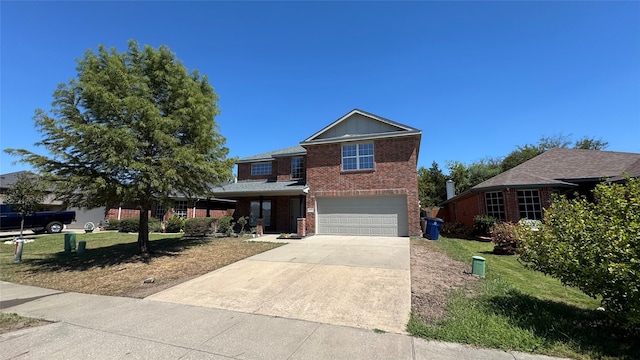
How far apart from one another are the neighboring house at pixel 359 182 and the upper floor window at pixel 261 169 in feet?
11.9

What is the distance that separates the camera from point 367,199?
17.0m

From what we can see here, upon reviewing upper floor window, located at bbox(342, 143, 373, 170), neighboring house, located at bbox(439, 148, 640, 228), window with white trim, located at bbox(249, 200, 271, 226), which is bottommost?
window with white trim, located at bbox(249, 200, 271, 226)

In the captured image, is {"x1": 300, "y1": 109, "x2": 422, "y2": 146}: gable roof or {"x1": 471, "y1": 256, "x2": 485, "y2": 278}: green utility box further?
{"x1": 300, "y1": 109, "x2": 422, "y2": 146}: gable roof

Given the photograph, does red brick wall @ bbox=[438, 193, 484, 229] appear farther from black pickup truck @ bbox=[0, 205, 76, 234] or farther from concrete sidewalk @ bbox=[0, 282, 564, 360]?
black pickup truck @ bbox=[0, 205, 76, 234]

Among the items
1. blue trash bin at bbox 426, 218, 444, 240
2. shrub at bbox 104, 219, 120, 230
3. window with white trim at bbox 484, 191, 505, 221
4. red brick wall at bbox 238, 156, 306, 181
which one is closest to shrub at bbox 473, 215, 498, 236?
window with white trim at bbox 484, 191, 505, 221

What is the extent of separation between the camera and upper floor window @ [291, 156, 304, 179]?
20.5m

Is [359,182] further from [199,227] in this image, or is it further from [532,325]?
[532,325]

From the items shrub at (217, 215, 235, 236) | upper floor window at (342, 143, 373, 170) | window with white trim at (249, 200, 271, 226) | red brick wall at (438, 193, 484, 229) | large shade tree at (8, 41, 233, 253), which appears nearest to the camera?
large shade tree at (8, 41, 233, 253)

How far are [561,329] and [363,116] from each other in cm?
1450

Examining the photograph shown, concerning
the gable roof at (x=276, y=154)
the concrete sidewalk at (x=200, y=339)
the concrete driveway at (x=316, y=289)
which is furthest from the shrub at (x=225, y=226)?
the concrete sidewalk at (x=200, y=339)

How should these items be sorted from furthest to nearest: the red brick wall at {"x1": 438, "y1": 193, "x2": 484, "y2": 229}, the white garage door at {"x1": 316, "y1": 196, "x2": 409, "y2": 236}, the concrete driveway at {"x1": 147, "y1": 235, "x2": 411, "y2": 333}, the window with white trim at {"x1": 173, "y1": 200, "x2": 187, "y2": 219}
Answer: the window with white trim at {"x1": 173, "y1": 200, "x2": 187, "y2": 219} → the red brick wall at {"x1": 438, "y1": 193, "x2": 484, "y2": 229} → the white garage door at {"x1": 316, "y1": 196, "x2": 409, "y2": 236} → the concrete driveway at {"x1": 147, "y1": 235, "x2": 411, "y2": 333}

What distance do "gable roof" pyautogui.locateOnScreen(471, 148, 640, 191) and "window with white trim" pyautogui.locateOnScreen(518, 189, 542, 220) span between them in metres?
0.77

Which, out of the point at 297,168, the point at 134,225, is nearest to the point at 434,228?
the point at 297,168

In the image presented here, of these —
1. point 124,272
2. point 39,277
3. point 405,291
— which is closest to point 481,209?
point 405,291
